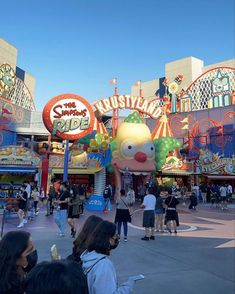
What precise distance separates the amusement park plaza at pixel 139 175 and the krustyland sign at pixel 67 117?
0.05 meters

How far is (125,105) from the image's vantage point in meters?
23.9

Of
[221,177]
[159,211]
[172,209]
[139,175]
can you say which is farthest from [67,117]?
[221,177]

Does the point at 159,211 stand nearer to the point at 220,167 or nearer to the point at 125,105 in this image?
the point at 125,105

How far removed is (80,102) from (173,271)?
11.5m

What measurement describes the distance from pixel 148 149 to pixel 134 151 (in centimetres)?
125

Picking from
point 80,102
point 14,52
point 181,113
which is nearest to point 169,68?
point 181,113

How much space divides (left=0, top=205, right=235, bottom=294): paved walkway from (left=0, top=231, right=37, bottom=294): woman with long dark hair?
9.73 ft

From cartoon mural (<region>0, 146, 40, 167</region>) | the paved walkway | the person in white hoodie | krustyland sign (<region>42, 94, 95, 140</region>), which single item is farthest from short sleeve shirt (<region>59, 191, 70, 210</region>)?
cartoon mural (<region>0, 146, 40, 167</region>)

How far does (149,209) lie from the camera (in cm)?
814

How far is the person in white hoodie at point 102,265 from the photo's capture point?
1.93 metres

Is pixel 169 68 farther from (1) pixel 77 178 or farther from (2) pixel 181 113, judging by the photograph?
(1) pixel 77 178

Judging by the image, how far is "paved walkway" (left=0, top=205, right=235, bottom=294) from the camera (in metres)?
4.55

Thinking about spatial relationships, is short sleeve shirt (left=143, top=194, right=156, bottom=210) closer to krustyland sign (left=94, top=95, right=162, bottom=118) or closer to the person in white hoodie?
the person in white hoodie

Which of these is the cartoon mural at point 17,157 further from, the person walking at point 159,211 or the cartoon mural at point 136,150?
the person walking at point 159,211
